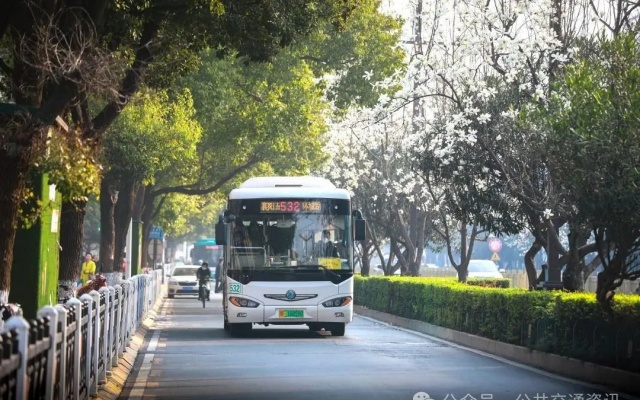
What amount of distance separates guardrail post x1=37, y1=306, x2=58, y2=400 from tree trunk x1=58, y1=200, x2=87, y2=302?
13.3 meters

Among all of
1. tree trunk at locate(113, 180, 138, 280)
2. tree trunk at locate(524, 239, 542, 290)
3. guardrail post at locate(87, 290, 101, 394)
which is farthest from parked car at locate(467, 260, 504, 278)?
guardrail post at locate(87, 290, 101, 394)

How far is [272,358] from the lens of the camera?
21906mm

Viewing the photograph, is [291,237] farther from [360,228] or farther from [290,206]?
[360,228]

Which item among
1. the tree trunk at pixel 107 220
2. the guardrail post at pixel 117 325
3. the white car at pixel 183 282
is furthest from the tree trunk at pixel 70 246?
the white car at pixel 183 282

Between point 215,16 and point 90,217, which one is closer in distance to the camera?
point 215,16

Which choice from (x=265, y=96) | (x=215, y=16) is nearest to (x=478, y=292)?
(x=215, y=16)

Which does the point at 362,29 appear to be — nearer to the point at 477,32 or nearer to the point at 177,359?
the point at 477,32

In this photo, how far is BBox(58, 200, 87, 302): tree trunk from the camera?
78.7 ft

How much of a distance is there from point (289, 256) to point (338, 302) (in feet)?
4.41

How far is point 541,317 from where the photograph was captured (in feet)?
69.8

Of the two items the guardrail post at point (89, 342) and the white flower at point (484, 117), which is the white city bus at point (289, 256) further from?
the guardrail post at point (89, 342)

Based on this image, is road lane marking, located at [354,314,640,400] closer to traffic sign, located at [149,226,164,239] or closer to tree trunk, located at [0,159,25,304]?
tree trunk, located at [0,159,25,304]

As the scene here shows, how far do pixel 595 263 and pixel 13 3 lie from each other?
17112 mm

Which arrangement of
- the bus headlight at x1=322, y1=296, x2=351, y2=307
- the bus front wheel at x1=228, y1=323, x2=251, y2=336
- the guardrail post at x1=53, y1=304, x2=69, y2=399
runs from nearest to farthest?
the guardrail post at x1=53, y1=304, x2=69, y2=399, the bus headlight at x1=322, y1=296, x2=351, y2=307, the bus front wheel at x1=228, y1=323, x2=251, y2=336
